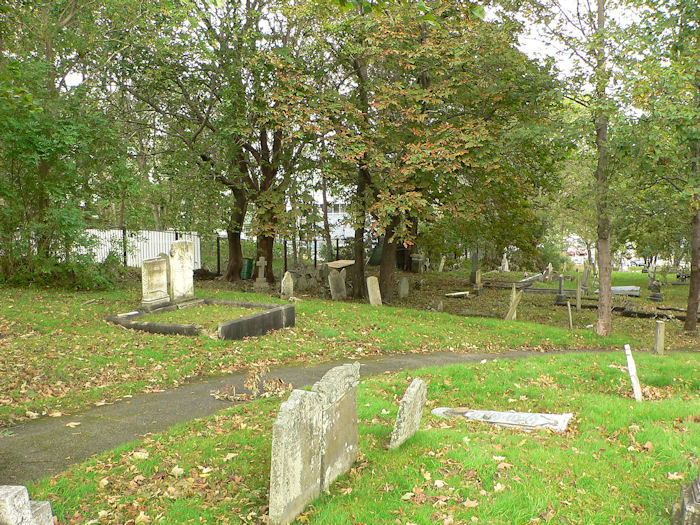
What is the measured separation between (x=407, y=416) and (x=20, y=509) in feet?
13.0

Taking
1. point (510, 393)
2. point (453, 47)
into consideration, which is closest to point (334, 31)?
point (453, 47)

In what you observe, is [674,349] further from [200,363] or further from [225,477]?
[225,477]

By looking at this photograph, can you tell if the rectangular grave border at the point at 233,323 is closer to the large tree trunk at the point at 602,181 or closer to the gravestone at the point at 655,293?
the large tree trunk at the point at 602,181

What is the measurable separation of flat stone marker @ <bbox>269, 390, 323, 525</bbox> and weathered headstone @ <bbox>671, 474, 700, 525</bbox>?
303 centimetres

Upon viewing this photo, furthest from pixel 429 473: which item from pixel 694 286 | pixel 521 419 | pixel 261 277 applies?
pixel 694 286

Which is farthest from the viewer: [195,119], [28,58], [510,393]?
[195,119]

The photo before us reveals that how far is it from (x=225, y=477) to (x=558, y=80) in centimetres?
1384

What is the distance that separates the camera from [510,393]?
29.2 feet

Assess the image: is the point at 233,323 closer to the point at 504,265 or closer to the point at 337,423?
the point at 337,423

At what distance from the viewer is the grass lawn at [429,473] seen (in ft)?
15.7

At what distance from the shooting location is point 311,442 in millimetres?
4953

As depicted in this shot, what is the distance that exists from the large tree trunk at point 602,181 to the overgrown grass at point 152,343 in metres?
0.86

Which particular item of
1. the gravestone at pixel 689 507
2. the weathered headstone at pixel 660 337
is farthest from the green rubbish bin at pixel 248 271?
the gravestone at pixel 689 507

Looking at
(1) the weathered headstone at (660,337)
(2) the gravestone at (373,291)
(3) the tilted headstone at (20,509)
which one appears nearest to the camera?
(3) the tilted headstone at (20,509)
